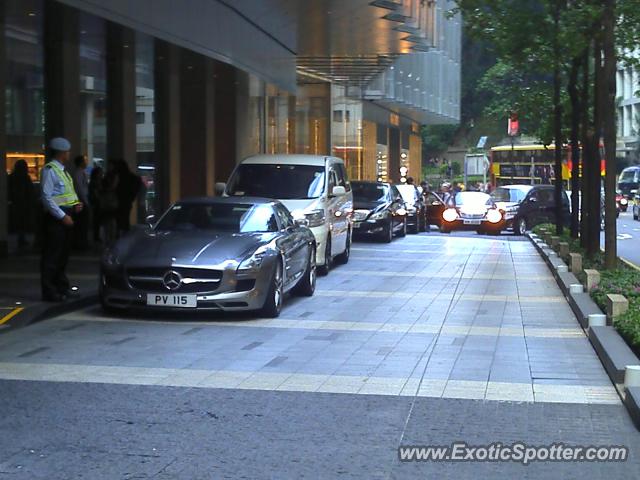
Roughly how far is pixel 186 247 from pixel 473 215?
23.8 m

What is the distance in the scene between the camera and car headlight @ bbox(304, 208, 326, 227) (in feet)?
56.0

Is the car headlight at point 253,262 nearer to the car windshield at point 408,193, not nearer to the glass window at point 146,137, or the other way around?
the glass window at point 146,137

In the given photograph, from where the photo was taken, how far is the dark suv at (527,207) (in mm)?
34531

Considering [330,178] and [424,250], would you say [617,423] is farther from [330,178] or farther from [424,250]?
[424,250]

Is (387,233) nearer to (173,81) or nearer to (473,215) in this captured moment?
(173,81)

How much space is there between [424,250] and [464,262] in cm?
341

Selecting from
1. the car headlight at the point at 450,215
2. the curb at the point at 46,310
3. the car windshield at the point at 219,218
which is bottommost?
the curb at the point at 46,310

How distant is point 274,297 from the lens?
40.5 ft

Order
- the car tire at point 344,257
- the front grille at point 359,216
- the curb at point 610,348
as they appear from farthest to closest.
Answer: the front grille at point 359,216 → the car tire at point 344,257 → the curb at point 610,348

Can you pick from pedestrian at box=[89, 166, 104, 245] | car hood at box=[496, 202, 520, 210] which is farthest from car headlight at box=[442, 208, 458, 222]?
pedestrian at box=[89, 166, 104, 245]

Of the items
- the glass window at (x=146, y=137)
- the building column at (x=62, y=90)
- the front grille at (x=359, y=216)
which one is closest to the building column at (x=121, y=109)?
the glass window at (x=146, y=137)

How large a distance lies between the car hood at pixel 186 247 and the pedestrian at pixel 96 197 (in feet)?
21.5

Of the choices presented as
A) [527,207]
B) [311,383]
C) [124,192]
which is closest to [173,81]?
[124,192]

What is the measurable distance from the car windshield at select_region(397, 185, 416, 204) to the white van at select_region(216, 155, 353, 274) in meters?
14.9
